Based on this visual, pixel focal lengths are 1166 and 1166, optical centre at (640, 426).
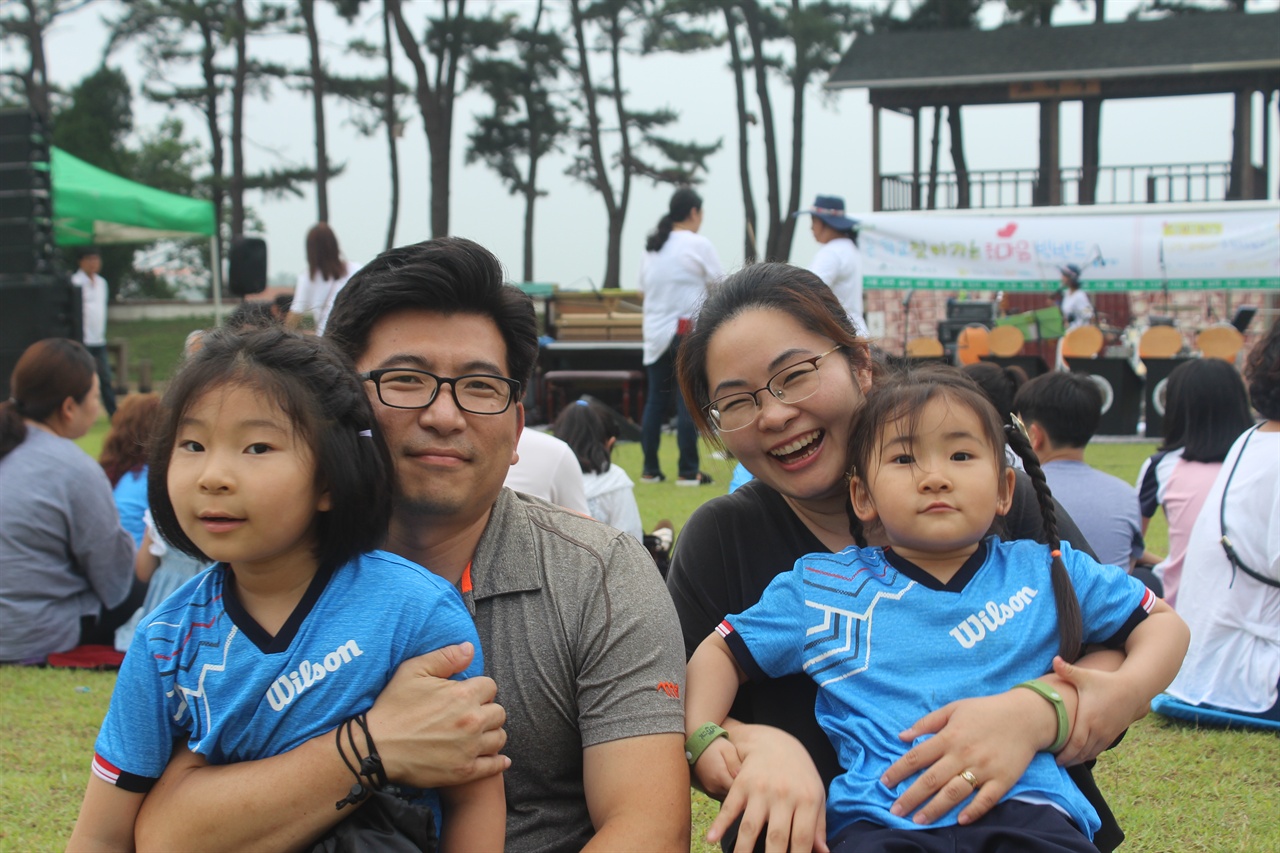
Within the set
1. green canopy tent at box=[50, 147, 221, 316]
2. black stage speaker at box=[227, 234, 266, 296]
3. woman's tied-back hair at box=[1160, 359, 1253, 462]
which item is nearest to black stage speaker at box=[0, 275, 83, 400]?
black stage speaker at box=[227, 234, 266, 296]

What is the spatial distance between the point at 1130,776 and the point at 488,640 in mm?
2254

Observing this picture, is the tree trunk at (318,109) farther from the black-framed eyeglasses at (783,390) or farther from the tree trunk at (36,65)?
the black-framed eyeglasses at (783,390)

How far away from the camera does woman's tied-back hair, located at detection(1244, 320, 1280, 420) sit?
11.3 ft

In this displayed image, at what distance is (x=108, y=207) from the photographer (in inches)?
496

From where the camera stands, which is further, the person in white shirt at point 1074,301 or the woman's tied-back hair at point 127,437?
the person in white shirt at point 1074,301

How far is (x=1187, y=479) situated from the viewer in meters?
4.19

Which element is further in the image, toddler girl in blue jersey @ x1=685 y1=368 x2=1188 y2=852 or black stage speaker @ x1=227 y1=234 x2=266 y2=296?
black stage speaker @ x1=227 y1=234 x2=266 y2=296

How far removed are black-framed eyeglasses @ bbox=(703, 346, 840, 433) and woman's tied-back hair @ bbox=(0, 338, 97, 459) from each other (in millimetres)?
3343

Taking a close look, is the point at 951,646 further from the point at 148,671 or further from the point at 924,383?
the point at 148,671

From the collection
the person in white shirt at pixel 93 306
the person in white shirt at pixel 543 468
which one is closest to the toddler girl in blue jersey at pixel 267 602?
the person in white shirt at pixel 543 468

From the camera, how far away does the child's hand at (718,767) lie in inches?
66.0

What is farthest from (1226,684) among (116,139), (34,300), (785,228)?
(116,139)

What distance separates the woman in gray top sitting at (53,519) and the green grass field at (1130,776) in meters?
0.22

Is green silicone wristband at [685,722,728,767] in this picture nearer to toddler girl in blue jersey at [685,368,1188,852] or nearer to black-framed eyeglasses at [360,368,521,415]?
toddler girl in blue jersey at [685,368,1188,852]
